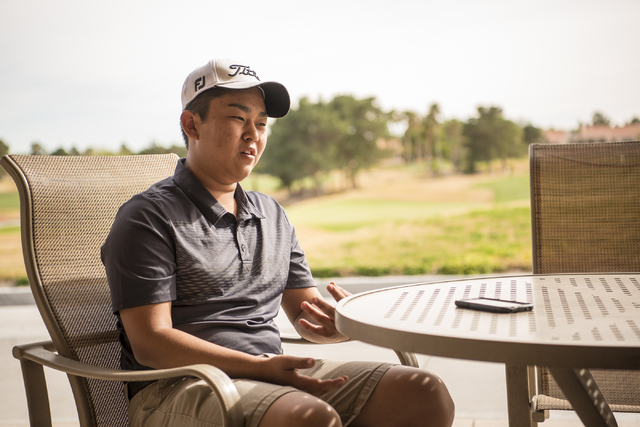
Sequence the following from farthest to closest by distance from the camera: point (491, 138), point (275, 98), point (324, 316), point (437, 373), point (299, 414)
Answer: point (491, 138)
point (437, 373)
point (275, 98)
point (324, 316)
point (299, 414)

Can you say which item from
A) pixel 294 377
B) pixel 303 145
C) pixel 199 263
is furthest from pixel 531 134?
pixel 294 377

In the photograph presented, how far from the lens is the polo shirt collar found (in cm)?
149

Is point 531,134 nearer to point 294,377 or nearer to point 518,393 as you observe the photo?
point 518,393

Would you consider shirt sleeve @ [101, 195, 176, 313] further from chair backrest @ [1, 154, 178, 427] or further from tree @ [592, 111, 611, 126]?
tree @ [592, 111, 611, 126]

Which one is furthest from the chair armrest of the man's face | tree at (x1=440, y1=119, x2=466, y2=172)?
tree at (x1=440, y1=119, x2=466, y2=172)

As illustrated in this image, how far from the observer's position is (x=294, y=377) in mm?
1203

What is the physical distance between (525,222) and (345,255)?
2.01m

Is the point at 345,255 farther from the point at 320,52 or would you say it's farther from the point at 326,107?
the point at 320,52

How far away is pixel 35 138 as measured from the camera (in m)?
6.45

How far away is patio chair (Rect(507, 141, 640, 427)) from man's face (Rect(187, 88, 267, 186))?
3.20 ft

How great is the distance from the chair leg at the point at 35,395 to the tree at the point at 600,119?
5.97 metres

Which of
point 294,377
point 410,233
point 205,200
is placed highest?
point 205,200

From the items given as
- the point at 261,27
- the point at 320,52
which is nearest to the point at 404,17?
the point at 320,52

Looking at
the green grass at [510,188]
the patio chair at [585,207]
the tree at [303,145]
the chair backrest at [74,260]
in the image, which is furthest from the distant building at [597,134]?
the chair backrest at [74,260]
